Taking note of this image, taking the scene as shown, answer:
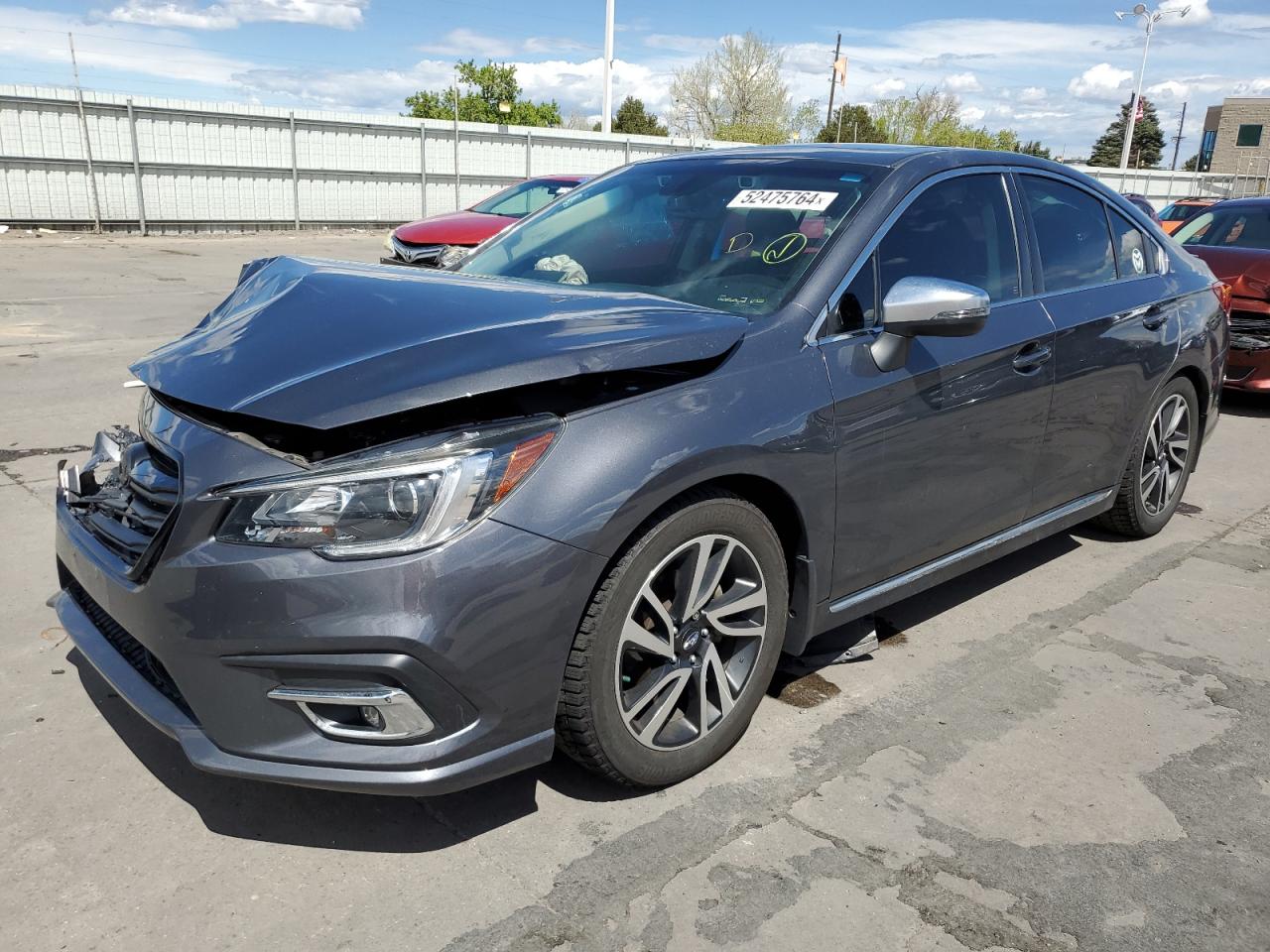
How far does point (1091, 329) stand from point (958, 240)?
2.68 feet

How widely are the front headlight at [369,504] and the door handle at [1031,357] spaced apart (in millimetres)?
2135

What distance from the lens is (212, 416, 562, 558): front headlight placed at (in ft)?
7.25

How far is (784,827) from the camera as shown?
2.67 metres

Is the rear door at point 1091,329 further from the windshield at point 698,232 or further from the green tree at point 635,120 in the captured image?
the green tree at point 635,120

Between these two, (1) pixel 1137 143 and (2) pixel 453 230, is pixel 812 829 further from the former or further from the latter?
(1) pixel 1137 143

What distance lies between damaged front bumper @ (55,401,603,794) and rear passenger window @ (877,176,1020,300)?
1574 millimetres

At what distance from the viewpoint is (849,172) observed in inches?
134

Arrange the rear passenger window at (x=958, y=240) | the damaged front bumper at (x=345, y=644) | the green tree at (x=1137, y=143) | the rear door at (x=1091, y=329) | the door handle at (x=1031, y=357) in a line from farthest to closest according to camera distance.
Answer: the green tree at (x=1137, y=143), the rear door at (x=1091, y=329), the door handle at (x=1031, y=357), the rear passenger window at (x=958, y=240), the damaged front bumper at (x=345, y=644)

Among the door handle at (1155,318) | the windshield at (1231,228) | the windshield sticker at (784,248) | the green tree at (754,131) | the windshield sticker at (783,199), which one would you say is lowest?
the door handle at (1155,318)

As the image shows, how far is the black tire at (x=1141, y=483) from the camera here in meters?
4.57

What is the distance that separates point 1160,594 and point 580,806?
2880 millimetres

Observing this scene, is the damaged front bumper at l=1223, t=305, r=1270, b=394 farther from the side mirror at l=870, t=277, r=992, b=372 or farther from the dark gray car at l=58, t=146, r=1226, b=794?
the side mirror at l=870, t=277, r=992, b=372

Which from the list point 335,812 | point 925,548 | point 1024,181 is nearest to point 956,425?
point 925,548

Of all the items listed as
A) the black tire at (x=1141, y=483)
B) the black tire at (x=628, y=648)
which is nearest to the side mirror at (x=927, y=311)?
the black tire at (x=628, y=648)
